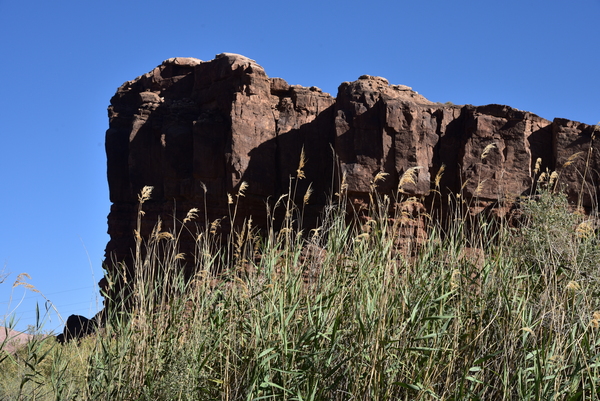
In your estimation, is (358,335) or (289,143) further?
(289,143)

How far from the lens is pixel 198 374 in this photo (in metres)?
4.48

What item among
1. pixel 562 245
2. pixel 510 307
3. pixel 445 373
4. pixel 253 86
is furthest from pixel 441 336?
pixel 253 86

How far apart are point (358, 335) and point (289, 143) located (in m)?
21.7

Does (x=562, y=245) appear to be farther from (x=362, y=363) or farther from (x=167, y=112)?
(x=167, y=112)

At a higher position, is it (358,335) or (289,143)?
(289,143)

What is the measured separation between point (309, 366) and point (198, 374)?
87 cm

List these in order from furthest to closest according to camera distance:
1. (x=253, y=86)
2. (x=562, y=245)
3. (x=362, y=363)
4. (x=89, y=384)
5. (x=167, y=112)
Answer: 1. (x=167, y=112)
2. (x=253, y=86)
3. (x=562, y=245)
4. (x=89, y=384)
5. (x=362, y=363)

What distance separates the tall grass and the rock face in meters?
15.1

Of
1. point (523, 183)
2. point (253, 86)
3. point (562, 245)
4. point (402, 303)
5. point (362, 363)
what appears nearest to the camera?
point (362, 363)

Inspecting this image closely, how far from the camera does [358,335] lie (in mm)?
4273

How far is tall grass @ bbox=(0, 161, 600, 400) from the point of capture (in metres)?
4.05

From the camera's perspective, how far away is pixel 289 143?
84.4 feet

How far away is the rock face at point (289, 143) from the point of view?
22.6 metres

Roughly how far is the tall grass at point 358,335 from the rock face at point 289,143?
49.7 feet
